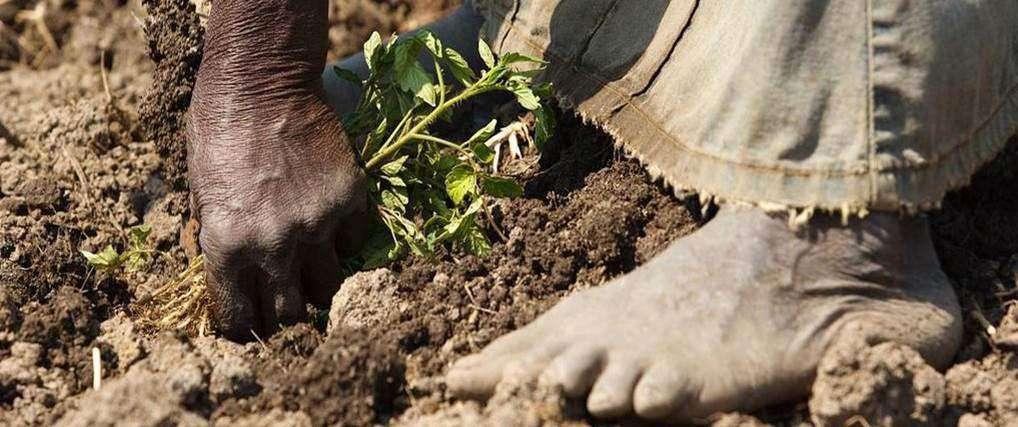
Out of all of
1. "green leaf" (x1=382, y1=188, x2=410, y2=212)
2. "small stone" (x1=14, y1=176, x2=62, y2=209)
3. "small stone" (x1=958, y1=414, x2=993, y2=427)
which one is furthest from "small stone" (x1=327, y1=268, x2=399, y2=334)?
"small stone" (x1=958, y1=414, x2=993, y2=427)

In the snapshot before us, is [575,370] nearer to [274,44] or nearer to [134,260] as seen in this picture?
[274,44]

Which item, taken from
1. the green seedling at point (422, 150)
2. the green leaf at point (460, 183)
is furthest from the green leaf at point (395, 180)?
the green leaf at point (460, 183)

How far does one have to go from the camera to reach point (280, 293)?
2516mm

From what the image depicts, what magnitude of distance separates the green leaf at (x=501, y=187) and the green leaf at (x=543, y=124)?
0.43ft

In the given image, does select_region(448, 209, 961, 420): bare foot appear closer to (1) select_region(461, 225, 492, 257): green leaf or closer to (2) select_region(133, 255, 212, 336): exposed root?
(1) select_region(461, 225, 492, 257): green leaf

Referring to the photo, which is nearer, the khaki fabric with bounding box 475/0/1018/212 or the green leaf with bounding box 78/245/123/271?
the khaki fabric with bounding box 475/0/1018/212

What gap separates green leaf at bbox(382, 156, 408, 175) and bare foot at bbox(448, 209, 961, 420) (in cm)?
59

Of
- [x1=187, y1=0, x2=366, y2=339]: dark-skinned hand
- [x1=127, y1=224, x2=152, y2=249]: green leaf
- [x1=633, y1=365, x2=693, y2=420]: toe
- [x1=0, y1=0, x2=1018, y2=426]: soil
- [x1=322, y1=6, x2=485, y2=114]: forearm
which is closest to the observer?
[x1=633, y1=365, x2=693, y2=420]: toe

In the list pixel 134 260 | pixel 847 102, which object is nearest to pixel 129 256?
Result: pixel 134 260

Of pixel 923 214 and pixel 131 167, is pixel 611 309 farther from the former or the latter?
pixel 131 167

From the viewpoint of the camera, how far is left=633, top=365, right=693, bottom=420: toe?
2.00 metres

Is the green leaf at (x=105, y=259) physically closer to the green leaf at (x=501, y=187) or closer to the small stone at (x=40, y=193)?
the small stone at (x=40, y=193)

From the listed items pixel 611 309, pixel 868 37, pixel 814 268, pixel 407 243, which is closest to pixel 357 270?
pixel 407 243

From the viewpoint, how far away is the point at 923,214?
2232 millimetres
